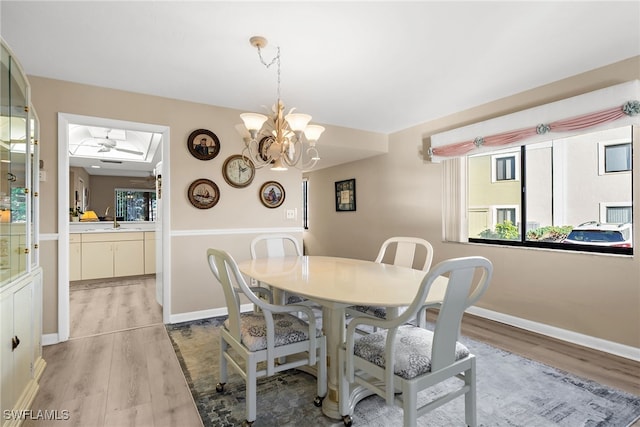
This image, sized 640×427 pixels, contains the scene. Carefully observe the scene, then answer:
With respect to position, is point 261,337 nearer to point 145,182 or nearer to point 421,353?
point 421,353

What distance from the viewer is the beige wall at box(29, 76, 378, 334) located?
287cm

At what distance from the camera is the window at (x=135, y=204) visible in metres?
8.23

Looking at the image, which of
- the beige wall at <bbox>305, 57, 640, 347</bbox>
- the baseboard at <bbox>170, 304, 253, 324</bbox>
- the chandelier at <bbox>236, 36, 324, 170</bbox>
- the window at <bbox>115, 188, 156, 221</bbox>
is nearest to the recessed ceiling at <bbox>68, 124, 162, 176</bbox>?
the window at <bbox>115, 188, 156, 221</bbox>

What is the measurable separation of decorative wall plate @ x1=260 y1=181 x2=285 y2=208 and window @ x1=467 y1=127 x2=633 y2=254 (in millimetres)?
2271

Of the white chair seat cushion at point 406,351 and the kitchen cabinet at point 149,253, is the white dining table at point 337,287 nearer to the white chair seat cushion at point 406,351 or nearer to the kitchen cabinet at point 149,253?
the white chair seat cushion at point 406,351

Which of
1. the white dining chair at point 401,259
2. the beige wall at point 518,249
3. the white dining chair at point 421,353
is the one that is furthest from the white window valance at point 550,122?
the white dining chair at point 421,353

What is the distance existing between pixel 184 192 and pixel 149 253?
2874 millimetres

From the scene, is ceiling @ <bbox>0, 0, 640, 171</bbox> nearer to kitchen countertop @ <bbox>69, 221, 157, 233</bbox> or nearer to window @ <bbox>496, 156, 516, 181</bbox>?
window @ <bbox>496, 156, 516, 181</bbox>

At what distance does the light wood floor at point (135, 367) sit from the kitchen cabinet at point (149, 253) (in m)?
1.93

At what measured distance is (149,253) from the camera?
569 centimetres

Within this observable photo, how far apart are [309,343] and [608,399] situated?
1846 mm

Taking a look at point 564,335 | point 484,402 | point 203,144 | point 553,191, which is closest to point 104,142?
point 203,144

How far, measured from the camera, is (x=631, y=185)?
260 centimetres

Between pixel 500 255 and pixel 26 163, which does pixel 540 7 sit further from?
pixel 26 163
